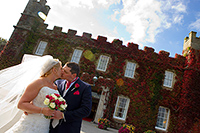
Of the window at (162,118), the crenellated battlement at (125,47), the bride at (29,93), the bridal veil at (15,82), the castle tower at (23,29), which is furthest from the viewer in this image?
the crenellated battlement at (125,47)

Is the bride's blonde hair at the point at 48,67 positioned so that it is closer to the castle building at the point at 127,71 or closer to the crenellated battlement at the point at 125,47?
the castle building at the point at 127,71

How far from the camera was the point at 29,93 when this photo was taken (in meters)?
1.95

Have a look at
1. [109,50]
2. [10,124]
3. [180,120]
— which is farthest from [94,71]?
[10,124]

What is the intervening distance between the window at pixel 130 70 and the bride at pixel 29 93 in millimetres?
10696

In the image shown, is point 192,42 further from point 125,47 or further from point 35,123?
point 35,123

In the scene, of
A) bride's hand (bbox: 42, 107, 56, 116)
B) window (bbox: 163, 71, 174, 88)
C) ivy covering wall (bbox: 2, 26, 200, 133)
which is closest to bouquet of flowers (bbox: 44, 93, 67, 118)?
bride's hand (bbox: 42, 107, 56, 116)

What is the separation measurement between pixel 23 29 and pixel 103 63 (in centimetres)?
925

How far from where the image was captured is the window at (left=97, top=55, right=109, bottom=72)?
41.3 feet

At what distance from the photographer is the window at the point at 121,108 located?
11391mm

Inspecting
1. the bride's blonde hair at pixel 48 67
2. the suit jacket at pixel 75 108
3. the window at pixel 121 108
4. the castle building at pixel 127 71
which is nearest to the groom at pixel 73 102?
the suit jacket at pixel 75 108

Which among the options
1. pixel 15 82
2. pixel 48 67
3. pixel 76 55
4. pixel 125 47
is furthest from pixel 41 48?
pixel 48 67

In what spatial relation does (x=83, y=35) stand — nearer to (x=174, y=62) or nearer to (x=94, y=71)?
(x=94, y=71)

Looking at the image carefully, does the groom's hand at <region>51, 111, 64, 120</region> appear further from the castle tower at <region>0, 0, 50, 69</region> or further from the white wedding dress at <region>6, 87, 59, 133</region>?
the castle tower at <region>0, 0, 50, 69</region>

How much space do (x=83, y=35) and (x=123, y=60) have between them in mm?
5114
